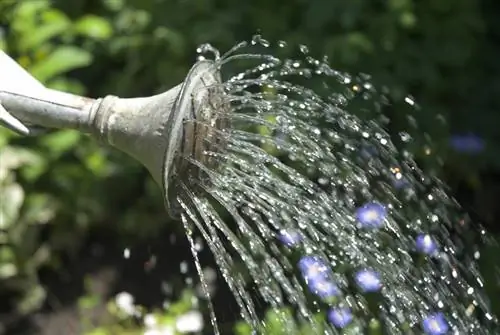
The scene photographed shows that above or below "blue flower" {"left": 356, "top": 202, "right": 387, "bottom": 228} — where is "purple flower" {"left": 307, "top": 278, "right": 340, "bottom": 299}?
below

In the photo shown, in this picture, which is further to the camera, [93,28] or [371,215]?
[93,28]

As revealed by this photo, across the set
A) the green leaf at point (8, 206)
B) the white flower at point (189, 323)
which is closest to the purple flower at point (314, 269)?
the white flower at point (189, 323)

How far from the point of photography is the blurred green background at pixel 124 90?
8.00ft

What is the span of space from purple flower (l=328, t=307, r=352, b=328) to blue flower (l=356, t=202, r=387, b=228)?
17 centimetres

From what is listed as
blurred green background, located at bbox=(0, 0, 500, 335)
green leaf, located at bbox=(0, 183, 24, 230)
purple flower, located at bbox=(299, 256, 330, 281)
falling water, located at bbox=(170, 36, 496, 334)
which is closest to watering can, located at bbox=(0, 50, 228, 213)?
falling water, located at bbox=(170, 36, 496, 334)

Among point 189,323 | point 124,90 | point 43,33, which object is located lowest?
point 189,323

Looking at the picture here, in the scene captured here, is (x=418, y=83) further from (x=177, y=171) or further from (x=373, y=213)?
(x=177, y=171)

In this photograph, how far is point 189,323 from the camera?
2.22m

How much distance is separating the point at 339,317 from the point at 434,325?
0.58ft

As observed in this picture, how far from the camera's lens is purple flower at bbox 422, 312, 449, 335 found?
1.94 metres

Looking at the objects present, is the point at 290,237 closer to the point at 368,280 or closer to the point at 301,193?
the point at 301,193

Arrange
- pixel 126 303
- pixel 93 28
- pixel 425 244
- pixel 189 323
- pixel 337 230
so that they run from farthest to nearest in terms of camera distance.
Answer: pixel 93 28 → pixel 126 303 → pixel 189 323 → pixel 425 244 → pixel 337 230

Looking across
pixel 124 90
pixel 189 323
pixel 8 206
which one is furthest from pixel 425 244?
pixel 8 206

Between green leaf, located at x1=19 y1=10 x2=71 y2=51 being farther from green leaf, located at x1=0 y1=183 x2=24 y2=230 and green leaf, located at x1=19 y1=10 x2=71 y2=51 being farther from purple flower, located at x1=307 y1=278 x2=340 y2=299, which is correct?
purple flower, located at x1=307 y1=278 x2=340 y2=299
